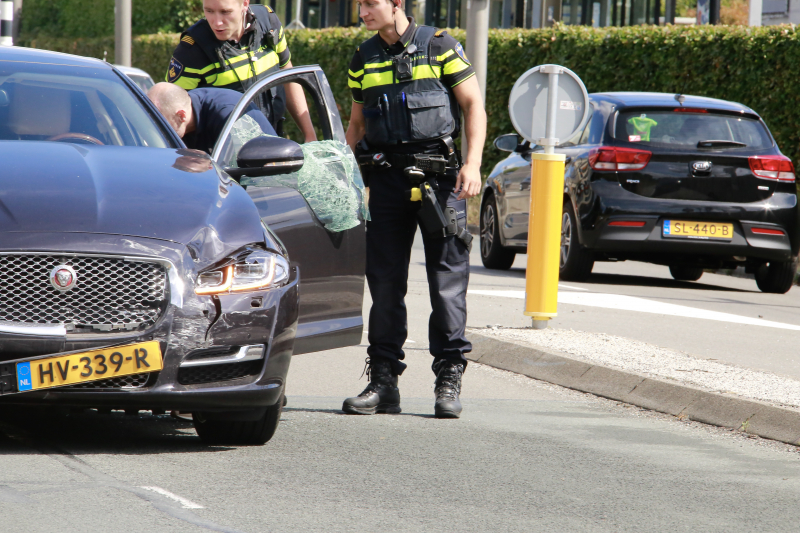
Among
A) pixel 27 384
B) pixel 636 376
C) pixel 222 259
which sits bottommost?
pixel 636 376

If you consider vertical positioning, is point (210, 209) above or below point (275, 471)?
above

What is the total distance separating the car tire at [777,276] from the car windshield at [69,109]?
8.07m

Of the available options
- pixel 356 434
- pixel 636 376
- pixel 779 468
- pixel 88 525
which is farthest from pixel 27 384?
pixel 636 376

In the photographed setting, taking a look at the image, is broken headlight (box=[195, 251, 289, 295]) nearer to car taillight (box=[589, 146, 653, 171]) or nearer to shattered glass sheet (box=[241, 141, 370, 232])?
shattered glass sheet (box=[241, 141, 370, 232])

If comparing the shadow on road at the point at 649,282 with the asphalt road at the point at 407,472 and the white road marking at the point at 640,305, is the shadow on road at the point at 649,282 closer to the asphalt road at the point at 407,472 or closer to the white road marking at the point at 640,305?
the white road marking at the point at 640,305

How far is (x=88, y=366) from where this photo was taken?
14.5 feet

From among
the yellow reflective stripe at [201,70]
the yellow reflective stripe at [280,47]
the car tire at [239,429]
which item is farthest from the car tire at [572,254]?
the car tire at [239,429]

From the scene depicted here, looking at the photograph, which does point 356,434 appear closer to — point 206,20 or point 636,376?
point 636,376

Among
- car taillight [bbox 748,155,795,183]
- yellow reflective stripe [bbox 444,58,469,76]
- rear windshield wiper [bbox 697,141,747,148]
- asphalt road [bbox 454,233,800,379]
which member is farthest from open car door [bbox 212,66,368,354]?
car taillight [bbox 748,155,795,183]

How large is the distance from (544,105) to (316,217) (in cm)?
324

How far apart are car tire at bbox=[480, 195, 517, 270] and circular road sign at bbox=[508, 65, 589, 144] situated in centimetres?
480

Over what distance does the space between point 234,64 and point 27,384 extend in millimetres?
3221

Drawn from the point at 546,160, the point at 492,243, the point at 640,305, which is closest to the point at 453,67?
the point at 546,160

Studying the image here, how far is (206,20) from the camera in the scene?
7176 mm
